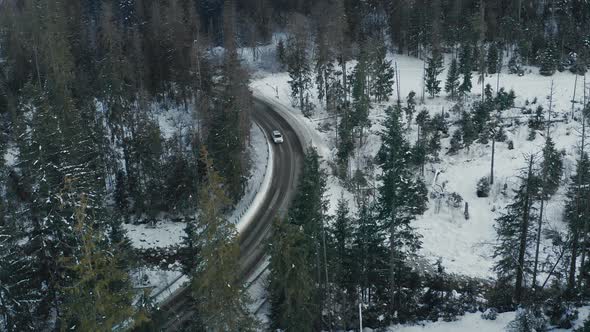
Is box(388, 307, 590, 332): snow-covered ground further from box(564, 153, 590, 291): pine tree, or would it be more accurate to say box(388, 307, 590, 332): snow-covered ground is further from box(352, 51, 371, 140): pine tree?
box(352, 51, 371, 140): pine tree

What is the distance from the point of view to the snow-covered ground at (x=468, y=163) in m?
48.6

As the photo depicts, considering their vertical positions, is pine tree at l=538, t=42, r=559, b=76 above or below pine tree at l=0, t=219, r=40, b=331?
Answer: above

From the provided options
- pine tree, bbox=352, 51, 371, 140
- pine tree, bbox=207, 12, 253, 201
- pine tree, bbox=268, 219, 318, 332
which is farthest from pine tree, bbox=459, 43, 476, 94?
pine tree, bbox=268, 219, 318, 332

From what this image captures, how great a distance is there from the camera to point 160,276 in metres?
43.6

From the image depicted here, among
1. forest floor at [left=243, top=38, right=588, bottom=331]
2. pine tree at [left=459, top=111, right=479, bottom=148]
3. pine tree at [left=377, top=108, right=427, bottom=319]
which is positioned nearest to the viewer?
pine tree at [left=377, top=108, right=427, bottom=319]

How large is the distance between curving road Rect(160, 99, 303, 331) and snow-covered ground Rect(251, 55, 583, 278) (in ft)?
9.33

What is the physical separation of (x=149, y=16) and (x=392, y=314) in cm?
6256

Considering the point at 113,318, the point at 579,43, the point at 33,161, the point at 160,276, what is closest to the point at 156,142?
the point at 160,276

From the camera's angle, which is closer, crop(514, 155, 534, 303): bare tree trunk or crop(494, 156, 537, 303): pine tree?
crop(514, 155, 534, 303): bare tree trunk

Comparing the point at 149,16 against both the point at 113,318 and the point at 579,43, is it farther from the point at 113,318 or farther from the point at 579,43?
the point at 113,318

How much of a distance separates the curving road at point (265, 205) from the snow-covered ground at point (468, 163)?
9.33 feet

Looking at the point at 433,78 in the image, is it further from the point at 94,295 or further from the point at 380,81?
the point at 94,295

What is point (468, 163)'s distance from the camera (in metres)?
60.1

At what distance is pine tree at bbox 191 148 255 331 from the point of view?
23.0 meters
